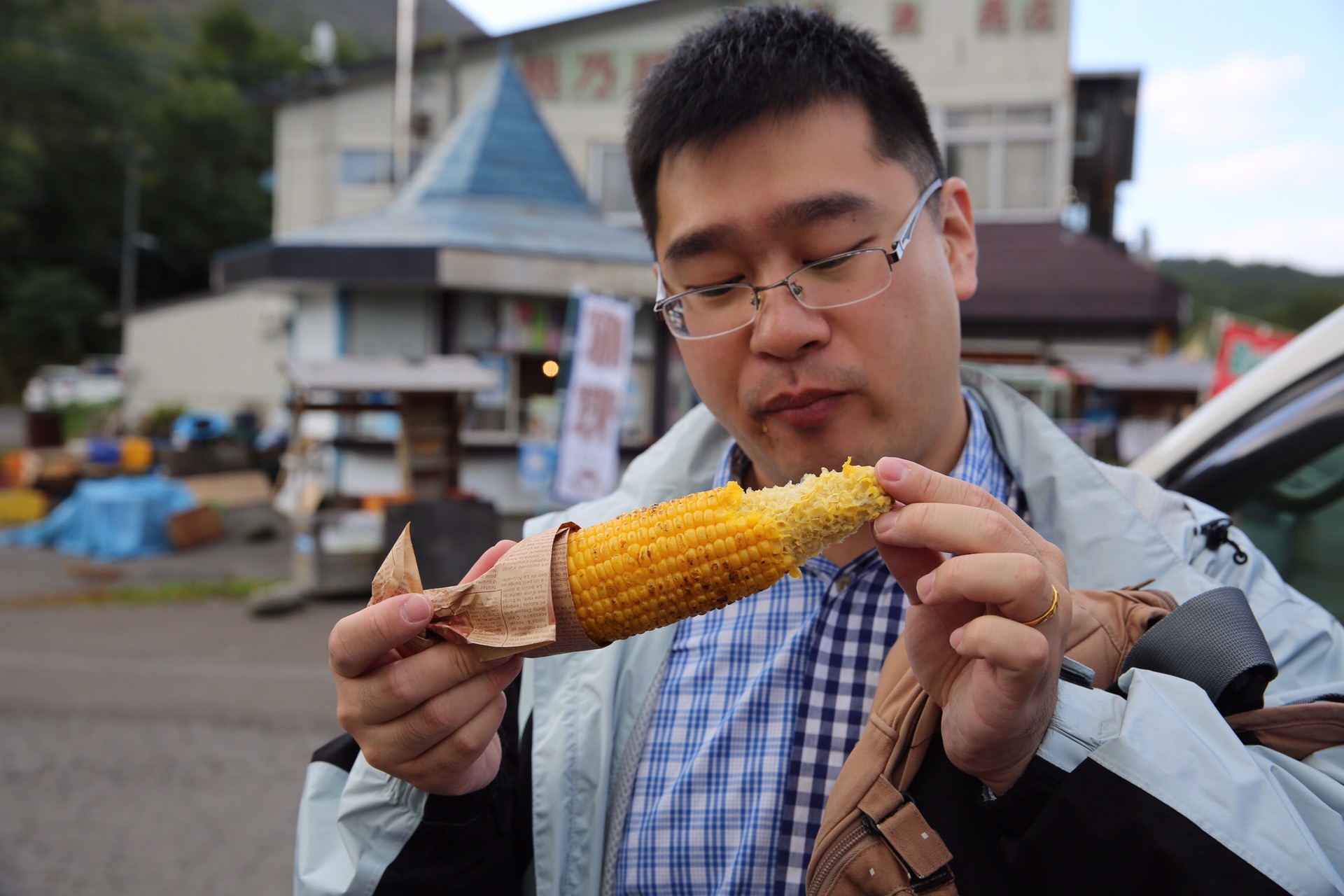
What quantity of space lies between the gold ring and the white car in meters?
1.50

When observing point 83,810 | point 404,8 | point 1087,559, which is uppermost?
point 404,8

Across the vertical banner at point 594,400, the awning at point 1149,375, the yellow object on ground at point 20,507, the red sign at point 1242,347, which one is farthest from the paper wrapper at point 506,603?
the yellow object on ground at point 20,507

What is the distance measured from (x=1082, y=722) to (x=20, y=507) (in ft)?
52.9

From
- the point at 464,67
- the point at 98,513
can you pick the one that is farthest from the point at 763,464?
the point at 464,67

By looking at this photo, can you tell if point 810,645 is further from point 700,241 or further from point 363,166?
point 363,166

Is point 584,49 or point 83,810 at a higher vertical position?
point 584,49

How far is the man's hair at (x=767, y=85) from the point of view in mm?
1517

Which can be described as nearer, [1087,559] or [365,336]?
[1087,559]

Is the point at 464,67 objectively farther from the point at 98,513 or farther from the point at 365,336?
the point at 98,513

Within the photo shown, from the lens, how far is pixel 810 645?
1599mm

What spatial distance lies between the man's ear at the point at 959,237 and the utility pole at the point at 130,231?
40241 mm

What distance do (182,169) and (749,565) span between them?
6061 cm

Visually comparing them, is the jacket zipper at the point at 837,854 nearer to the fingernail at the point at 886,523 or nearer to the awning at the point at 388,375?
the fingernail at the point at 886,523

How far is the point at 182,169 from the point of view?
1996 inches
